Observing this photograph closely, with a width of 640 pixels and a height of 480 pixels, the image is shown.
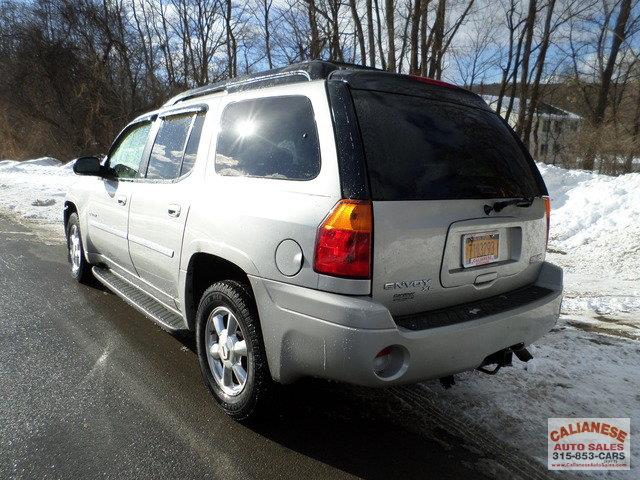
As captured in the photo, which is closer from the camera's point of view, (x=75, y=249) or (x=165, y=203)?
(x=165, y=203)

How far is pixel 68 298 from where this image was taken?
15.7ft

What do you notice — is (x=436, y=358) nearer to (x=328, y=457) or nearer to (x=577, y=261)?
(x=328, y=457)

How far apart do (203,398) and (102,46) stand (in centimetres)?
2975

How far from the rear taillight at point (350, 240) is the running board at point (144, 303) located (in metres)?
1.49

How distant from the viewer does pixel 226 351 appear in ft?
9.03

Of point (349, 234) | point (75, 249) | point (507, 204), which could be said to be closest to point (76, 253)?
point (75, 249)

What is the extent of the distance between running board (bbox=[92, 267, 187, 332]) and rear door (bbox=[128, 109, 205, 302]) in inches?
4.2

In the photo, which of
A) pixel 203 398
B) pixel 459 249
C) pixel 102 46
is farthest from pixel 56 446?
pixel 102 46

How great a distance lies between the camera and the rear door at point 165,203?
313cm

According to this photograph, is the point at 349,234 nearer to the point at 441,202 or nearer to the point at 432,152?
the point at 441,202

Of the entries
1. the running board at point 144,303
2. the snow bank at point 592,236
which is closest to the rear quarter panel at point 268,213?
the running board at point 144,303

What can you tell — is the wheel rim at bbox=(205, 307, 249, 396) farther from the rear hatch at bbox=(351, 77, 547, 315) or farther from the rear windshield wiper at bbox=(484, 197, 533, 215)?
the rear windshield wiper at bbox=(484, 197, 533, 215)

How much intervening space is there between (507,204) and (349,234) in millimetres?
1040

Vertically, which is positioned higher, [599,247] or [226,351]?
[226,351]
